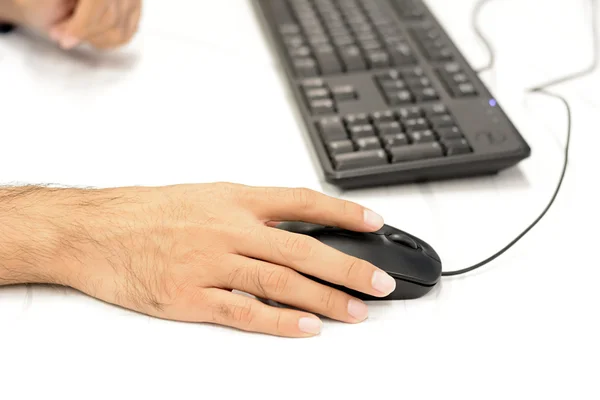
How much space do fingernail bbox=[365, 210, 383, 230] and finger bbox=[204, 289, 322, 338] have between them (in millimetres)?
91

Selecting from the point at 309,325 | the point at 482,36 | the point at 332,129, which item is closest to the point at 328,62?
the point at 332,129

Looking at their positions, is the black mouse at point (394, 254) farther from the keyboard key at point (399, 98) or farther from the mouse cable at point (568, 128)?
the keyboard key at point (399, 98)

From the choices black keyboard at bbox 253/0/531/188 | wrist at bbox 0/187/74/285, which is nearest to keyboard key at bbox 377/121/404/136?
black keyboard at bbox 253/0/531/188

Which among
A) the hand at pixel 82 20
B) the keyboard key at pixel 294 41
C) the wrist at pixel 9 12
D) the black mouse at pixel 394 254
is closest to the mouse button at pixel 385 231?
the black mouse at pixel 394 254

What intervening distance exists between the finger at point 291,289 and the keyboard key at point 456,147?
204 mm

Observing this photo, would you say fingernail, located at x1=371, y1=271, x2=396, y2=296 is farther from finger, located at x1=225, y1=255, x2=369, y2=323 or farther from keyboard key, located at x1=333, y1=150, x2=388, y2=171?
keyboard key, located at x1=333, y1=150, x2=388, y2=171

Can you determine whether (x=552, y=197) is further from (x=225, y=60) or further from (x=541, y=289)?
(x=225, y=60)

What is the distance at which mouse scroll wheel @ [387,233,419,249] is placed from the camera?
1.59 ft

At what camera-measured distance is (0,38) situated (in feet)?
2.54

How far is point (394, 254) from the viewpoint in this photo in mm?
479

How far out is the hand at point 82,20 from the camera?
2.39 feet

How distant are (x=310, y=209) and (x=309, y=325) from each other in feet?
0.32

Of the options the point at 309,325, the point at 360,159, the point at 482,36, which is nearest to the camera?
the point at 309,325

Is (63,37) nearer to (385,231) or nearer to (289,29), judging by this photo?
(289,29)
